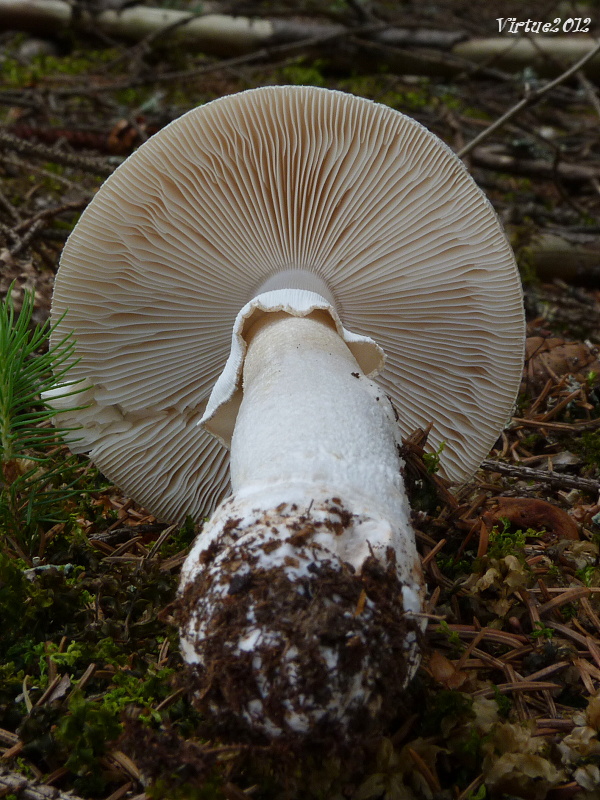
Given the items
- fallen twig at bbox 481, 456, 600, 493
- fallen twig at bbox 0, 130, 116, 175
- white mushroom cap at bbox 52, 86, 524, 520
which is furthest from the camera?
fallen twig at bbox 0, 130, 116, 175

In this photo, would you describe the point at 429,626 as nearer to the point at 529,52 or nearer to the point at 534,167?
the point at 534,167

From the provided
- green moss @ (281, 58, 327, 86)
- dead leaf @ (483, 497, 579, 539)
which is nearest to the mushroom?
dead leaf @ (483, 497, 579, 539)

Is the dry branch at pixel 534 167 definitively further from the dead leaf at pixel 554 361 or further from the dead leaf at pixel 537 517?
the dead leaf at pixel 537 517

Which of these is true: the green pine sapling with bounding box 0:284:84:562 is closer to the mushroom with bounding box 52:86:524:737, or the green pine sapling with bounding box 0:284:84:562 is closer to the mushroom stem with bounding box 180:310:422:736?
the mushroom with bounding box 52:86:524:737

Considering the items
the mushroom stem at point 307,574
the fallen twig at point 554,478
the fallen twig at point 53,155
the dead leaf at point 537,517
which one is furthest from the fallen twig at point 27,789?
the fallen twig at point 53,155

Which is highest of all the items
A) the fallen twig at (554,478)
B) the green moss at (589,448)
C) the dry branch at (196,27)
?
the dry branch at (196,27)

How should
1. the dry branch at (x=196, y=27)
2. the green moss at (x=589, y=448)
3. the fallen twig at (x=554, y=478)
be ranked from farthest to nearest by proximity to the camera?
the dry branch at (x=196, y=27)
the green moss at (x=589, y=448)
the fallen twig at (x=554, y=478)

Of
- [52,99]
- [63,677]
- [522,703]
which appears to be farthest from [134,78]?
[522,703]

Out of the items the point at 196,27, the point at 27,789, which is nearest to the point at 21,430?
the point at 27,789
